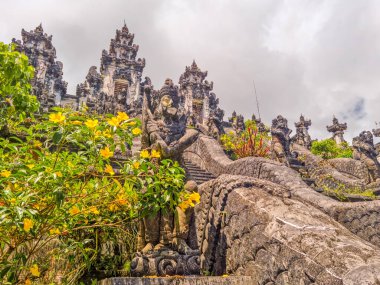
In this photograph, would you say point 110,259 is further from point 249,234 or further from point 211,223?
point 249,234

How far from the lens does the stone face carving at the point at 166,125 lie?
4449 mm

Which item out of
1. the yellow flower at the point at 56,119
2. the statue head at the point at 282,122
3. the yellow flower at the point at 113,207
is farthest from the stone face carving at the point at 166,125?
the statue head at the point at 282,122

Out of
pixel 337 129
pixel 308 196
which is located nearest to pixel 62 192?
pixel 308 196

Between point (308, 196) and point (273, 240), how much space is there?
2.89 metres

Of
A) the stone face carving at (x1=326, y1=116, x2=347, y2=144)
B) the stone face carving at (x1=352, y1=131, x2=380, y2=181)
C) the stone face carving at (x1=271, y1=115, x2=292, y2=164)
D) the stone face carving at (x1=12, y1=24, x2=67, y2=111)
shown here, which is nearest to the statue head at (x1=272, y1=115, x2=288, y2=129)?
the stone face carving at (x1=271, y1=115, x2=292, y2=164)

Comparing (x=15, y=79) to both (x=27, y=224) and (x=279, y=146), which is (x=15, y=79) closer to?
(x=27, y=224)

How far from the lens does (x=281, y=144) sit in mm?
11992

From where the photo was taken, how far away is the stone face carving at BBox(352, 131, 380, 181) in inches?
496

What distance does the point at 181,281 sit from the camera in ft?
9.23

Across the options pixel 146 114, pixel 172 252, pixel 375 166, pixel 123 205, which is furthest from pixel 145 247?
pixel 375 166

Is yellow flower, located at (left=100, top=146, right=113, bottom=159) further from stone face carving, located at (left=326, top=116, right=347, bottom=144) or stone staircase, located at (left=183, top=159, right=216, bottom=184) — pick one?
stone face carving, located at (left=326, top=116, right=347, bottom=144)

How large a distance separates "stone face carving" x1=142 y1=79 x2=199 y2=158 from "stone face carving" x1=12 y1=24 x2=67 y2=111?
98.4ft

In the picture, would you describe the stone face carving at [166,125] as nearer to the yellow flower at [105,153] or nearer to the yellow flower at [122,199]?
the yellow flower at [122,199]

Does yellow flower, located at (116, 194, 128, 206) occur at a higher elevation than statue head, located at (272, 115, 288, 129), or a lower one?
lower
